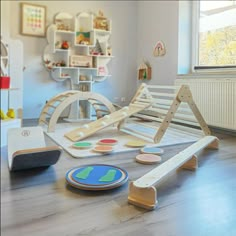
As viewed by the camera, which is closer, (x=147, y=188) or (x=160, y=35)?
(x=147, y=188)

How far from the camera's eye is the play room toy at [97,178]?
128cm

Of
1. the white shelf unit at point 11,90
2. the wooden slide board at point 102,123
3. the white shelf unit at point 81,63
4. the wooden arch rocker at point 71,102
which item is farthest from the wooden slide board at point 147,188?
the white shelf unit at point 81,63

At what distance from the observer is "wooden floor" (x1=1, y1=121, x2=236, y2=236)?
95 centimetres

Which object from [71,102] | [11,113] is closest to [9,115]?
[11,113]

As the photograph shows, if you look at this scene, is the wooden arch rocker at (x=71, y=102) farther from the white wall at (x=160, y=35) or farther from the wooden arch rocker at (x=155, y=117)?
the white wall at (x=160, y=35)

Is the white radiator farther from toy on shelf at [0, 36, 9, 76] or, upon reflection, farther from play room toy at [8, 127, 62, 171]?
toy on shelf at [0, 36, 9, 76]

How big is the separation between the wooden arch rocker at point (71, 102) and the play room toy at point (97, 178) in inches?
44.4

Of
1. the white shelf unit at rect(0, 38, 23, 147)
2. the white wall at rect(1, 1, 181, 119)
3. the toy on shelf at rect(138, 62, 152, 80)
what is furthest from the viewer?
the toy on shelf at rect(138, 62, 152, 80)

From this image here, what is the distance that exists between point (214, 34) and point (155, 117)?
126cm

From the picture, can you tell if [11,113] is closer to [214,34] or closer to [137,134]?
[137,134]

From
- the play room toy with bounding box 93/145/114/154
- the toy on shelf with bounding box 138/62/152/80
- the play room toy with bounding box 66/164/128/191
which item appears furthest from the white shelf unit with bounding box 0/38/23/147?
the toy on shelf with bounding box 138/62/152/80

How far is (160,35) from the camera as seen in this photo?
3.66m

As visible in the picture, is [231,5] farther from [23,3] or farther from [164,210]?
[23,3]

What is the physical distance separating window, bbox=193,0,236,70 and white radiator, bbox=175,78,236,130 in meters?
0.25
